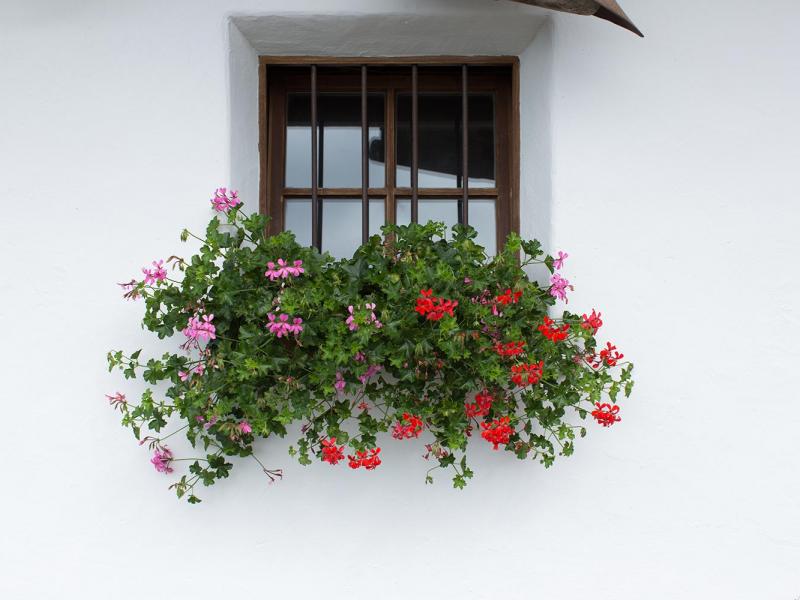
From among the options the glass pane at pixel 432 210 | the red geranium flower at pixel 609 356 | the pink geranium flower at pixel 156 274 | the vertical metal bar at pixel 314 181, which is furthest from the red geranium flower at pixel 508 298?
the pink geranium flower at pixel 156 274

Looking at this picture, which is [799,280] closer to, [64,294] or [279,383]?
[279,383]

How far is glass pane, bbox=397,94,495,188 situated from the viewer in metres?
2.49

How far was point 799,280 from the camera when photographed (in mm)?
2215

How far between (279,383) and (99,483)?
65cm

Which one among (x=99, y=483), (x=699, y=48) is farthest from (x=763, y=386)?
(x=99, y=483)

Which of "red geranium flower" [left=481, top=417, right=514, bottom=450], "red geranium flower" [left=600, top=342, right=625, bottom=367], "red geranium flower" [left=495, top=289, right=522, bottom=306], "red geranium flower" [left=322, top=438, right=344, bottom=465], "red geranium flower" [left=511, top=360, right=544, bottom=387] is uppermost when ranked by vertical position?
"red geranium flower" [left=495, top=289, right=522, bottom=306]

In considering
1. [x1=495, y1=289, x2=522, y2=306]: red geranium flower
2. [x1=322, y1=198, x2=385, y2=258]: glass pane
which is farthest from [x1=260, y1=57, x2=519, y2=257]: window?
[x1=495, y1=289, x2=522, y2=306]: red geranium flower

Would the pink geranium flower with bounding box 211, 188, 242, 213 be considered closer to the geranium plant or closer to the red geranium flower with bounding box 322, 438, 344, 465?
the geranium plant

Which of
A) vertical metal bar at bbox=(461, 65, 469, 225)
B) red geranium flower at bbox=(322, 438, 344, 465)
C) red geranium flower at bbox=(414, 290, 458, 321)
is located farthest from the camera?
vertical metal bar at bbox=(461, 65, 469, 225)

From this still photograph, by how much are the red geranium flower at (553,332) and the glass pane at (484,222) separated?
519 mm

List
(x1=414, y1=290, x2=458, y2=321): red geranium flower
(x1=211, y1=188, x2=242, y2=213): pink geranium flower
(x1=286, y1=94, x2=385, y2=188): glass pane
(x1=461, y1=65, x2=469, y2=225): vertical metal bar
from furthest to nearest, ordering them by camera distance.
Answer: (x1=286, y1=94, x2=385, y2=188): glass pane → (x1=461, y1=65, x2=469, y2=225): vertical metal bar → (x1=211, y1=188, x2=242, y2=213): pink geranium flower → (x1=414, y1=290, x2=458, y2=321): red geranium flower

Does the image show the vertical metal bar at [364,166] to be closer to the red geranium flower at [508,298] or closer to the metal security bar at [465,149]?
the metal security bar at [465,149]

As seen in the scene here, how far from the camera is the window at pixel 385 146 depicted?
2.42 metres

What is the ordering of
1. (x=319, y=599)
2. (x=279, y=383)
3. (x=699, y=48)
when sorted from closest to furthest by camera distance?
(x=279, y=383) < (x=319, y=599) < (x=699, y=48)
